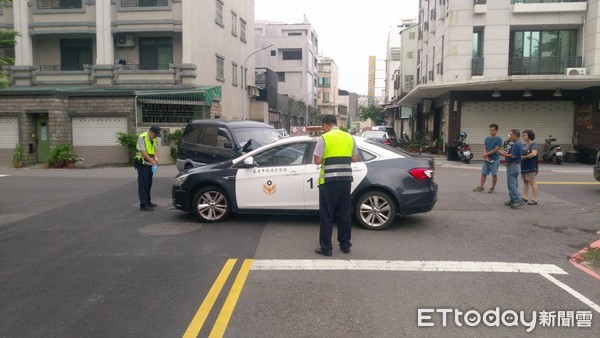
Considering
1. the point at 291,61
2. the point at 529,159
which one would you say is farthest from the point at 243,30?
the point at 291,61

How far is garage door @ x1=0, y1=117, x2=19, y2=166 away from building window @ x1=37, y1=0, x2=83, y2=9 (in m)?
6.80

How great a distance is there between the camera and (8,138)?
71.6 ft

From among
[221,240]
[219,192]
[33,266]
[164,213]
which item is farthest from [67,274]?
[164,213]

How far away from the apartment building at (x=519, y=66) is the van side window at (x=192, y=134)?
1350cm

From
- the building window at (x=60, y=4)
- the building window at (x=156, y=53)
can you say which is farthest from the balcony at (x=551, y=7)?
the building window at (x=60, y=4)

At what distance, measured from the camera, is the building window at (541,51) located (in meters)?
22.1

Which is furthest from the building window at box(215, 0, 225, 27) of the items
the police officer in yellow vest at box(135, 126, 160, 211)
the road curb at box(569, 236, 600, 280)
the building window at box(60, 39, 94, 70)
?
the road curb at box(569, 236, 600, 280)

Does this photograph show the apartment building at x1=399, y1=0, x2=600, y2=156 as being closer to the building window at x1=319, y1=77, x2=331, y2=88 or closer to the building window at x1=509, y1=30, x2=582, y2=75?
the building window at x1=509, y1=30, x2=582, y2=75

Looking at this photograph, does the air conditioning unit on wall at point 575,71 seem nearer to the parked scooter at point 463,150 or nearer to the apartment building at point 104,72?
the parked scooter at point 463,150

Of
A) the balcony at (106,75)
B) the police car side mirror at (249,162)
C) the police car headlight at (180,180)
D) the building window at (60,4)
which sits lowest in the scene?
the police car headlight at (180,180)

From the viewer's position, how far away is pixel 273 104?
135 feet

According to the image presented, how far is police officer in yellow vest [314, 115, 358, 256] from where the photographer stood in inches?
238

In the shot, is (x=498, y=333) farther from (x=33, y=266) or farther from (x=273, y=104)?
(x=273, y=104)

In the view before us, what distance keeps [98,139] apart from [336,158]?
18892 mm
